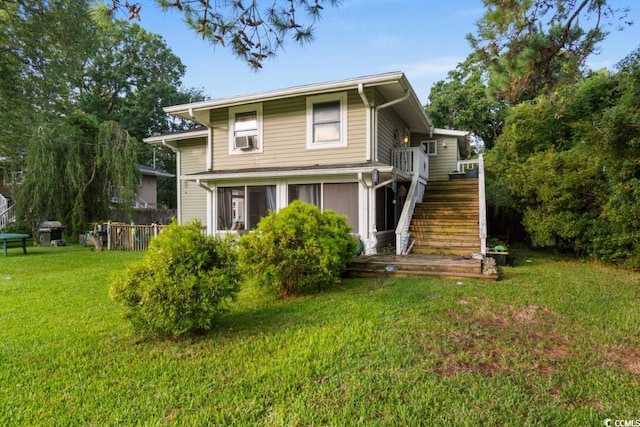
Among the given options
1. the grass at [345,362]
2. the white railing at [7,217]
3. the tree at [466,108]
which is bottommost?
the grass at [345,362]

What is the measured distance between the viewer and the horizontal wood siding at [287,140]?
888 cm

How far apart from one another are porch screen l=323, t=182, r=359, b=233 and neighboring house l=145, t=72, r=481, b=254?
0.03 metres

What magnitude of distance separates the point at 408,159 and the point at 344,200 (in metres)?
2.73

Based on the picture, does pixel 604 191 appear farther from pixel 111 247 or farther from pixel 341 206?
pixel 111 247

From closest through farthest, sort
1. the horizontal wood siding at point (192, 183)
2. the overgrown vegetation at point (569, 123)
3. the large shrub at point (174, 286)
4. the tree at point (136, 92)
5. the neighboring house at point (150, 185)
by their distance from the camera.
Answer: the large shrub at point (174, 286) → the overgrown vegetation at point (569, 123) → the horizontal wood siding at point (192, 183) → the neighboring house at point (150, 185) → the tree at point (136, 92)

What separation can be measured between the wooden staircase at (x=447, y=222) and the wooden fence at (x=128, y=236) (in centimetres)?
843

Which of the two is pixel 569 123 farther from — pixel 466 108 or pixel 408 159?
pixel 466 108

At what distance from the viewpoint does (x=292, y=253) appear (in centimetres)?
525

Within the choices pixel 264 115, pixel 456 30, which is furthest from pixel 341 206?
pixel 456 30

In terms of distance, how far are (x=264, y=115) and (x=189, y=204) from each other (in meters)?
5.87

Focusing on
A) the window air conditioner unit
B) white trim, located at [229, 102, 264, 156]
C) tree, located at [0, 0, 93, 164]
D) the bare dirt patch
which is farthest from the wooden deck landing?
tree, located at [0, 0, 93, 164]

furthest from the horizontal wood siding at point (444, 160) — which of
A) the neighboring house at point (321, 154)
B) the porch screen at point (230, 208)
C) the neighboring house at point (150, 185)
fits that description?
the neighboring house at point (150, 185)

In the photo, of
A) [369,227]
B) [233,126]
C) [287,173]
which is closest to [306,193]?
[287,173]

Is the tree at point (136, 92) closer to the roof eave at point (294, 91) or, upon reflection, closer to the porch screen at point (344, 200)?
the roof eave at point (294, 91)
